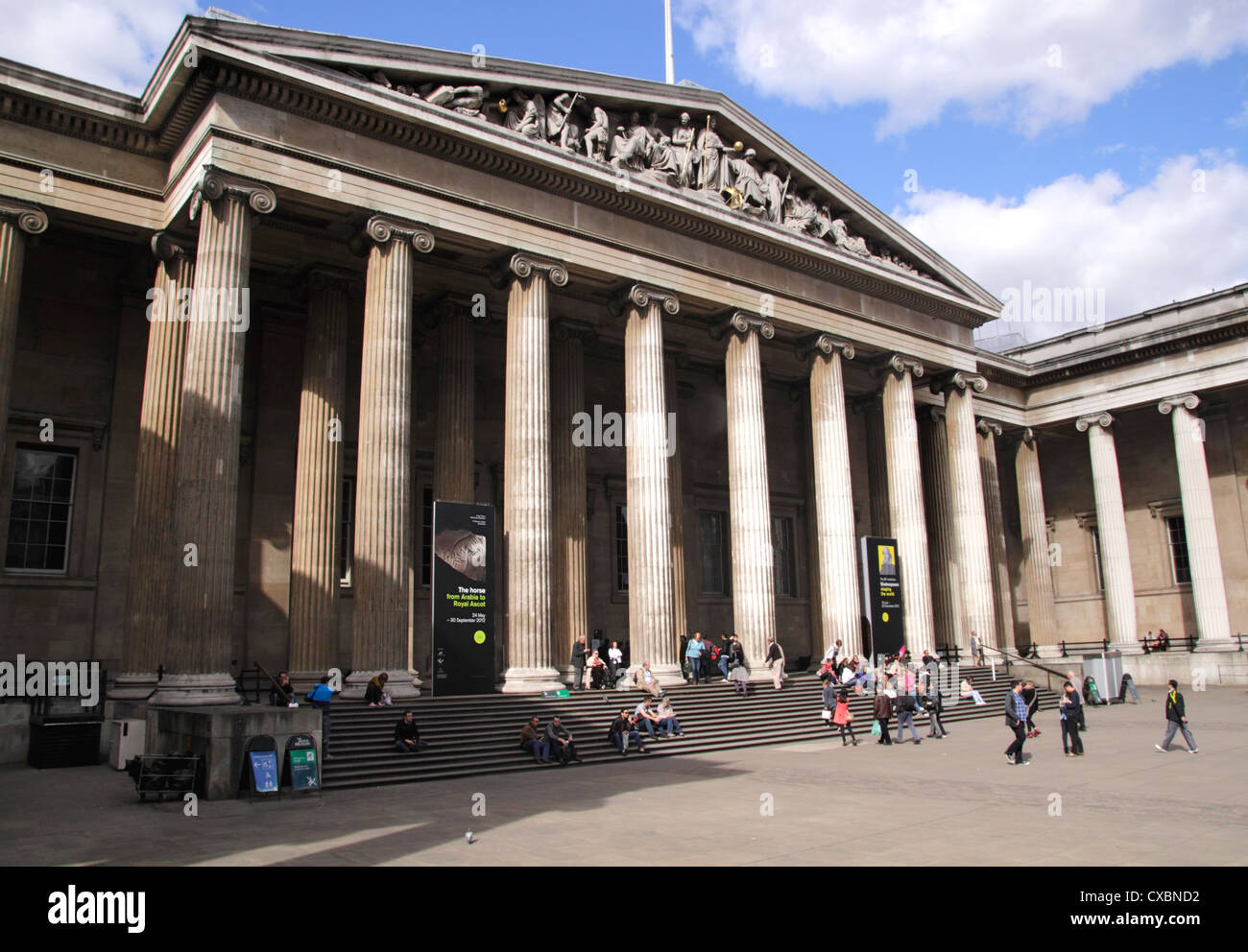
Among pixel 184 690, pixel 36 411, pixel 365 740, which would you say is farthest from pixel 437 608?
pixel 36 411

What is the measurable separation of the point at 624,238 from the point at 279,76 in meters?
9.49

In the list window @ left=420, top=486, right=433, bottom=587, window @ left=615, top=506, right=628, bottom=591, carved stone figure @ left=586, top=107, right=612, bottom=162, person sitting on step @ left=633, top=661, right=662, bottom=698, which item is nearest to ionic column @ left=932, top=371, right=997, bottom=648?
window @ left=615, top=506, right=628, bottom=591

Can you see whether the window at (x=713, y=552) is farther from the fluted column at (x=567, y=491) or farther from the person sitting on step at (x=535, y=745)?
the person sitting on step at (x=535, y=745)

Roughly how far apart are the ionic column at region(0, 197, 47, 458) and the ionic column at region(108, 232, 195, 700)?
95.6 inches

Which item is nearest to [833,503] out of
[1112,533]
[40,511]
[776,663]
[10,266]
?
[776,663]

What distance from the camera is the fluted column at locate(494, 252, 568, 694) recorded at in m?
22.1

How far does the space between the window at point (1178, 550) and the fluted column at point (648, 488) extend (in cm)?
2502

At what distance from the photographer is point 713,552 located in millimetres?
35125

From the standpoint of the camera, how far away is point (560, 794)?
1457 centimetres

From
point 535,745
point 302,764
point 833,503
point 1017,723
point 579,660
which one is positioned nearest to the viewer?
point 302,764

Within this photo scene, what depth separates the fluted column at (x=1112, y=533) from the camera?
37.0m

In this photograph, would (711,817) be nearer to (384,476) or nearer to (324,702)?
(324,702)

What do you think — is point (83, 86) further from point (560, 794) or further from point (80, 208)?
point (560, 794)

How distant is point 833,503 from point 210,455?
1814 centimetres
